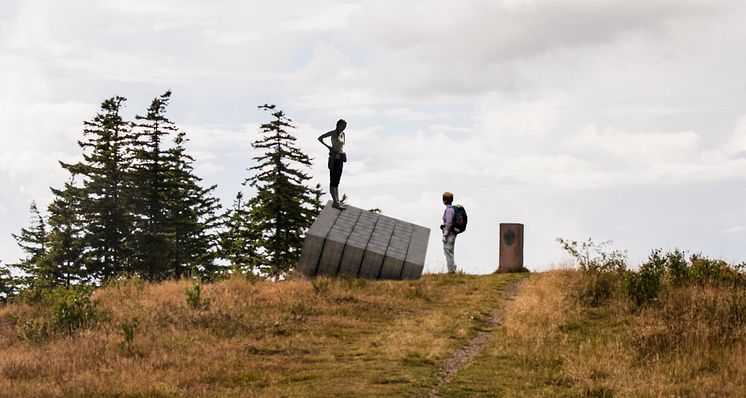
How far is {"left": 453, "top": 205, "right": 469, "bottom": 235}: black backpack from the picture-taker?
56.1 feet

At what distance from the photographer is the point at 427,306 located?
1290 centimetres

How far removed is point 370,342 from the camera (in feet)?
31.0

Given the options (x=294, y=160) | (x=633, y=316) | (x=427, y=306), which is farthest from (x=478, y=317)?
(x=294, y=160)

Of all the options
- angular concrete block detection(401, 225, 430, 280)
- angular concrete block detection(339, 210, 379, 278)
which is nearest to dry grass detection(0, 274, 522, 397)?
angular concrete block detection(339, 210, 379, 278)

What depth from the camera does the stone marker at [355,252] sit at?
16.0 meters

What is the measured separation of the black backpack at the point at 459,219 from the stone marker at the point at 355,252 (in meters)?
1.08

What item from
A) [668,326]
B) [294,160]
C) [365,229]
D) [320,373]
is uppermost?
[294,160]

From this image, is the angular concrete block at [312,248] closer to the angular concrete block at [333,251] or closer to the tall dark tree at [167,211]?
the angular concrete block at [333,251]

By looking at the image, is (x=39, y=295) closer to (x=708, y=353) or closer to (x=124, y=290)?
(x=124, y=290)

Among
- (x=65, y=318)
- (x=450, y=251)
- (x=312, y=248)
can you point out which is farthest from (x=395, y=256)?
(x=65, y=318)

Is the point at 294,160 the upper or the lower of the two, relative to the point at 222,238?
upper

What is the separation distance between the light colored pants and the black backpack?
0.79 ft

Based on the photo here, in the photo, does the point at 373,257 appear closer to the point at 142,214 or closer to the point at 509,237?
the point at 509,237

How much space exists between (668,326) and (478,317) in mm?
3359
